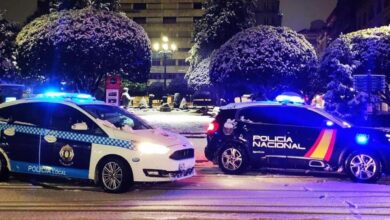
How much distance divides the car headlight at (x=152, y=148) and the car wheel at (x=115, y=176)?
1.24ft

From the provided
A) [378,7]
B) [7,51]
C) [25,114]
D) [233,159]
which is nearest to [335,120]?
[233,159]

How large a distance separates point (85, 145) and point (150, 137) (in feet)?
3.59

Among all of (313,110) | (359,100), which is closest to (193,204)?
(313,110)

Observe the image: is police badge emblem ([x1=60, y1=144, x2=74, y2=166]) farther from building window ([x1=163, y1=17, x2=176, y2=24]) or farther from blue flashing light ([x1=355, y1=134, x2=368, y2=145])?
building window ([x1=163, y1=17, x2=176, y2=24])

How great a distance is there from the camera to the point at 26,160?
392 inches

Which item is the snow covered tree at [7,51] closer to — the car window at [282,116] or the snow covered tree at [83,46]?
the snow covered tree at [83,46]

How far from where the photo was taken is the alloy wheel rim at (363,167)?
1095 cm

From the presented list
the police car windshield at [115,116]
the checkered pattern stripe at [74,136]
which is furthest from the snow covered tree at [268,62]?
the checkered pattern stripe at [74,136]

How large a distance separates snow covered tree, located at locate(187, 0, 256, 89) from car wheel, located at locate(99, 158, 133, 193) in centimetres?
3735

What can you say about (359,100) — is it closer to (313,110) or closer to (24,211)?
(313,110)

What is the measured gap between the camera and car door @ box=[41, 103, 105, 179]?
31.3 feet

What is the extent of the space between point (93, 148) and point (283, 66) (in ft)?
58.5

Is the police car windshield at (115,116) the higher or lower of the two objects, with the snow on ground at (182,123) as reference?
higher

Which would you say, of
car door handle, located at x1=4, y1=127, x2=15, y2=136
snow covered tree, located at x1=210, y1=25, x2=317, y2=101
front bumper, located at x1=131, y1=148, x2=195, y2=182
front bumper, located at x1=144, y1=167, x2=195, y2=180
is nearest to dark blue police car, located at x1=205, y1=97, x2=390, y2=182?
front bumper, located at x1=144, y1=167, x2=195, y2=180
